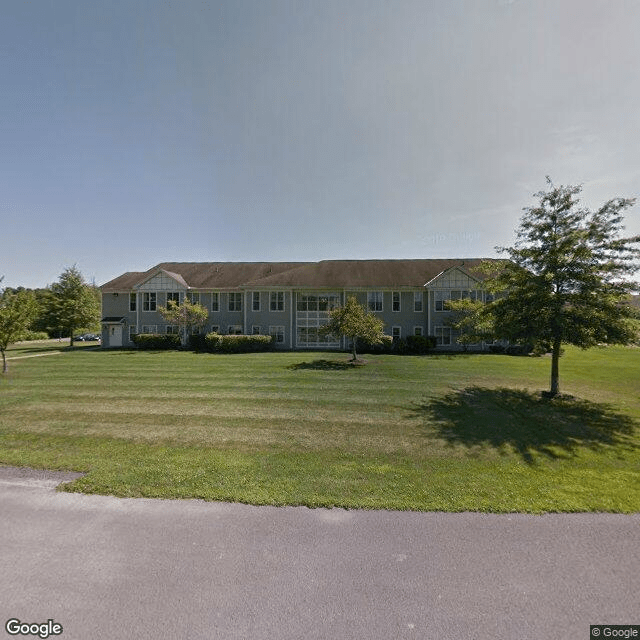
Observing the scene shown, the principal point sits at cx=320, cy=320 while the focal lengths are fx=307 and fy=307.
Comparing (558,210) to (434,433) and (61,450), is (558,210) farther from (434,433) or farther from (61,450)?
(61,450)

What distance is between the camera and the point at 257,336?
89.2 feet

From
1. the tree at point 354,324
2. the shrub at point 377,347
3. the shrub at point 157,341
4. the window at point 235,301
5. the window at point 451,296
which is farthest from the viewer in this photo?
the window at point 235,301

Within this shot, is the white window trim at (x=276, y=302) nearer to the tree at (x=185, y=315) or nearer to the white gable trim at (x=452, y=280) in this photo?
the tree at (x=185, y=315)

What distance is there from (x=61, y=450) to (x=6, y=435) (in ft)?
7.75

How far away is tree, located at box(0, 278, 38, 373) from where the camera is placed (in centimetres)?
1598

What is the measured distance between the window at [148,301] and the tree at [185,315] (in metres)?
2.26

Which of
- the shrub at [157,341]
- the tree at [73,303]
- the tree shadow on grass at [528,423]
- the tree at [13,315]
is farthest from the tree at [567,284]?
the tree at [73,303]

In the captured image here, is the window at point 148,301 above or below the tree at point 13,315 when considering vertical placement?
above

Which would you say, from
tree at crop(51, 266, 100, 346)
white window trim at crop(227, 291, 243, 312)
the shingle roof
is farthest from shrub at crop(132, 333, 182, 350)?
tree at crop(51, 266, 100, 346)

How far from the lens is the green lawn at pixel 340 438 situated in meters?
5.17

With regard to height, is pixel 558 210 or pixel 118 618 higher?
pixel 558 210

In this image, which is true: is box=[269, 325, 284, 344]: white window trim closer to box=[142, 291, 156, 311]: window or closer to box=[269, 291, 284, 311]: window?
box=[269, 291, 284, 311]: window

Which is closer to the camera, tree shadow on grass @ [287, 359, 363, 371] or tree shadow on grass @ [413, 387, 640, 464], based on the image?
tree shadow on grass @ [413, 387, 640, 464]

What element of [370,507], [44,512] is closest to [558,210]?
[370,507]
